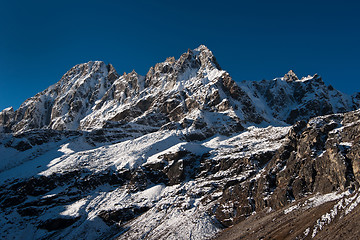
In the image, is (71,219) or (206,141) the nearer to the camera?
(71,219)

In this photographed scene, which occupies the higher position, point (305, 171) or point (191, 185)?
point (191, 185)

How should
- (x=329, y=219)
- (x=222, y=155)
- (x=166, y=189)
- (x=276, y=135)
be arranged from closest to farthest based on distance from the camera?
(x=329, y=219), (x=166, y=189), (x=222, y=155), (x=276, y=135)

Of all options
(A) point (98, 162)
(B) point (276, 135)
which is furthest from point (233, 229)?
(A) point (98, 162)

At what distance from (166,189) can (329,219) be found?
225 ft

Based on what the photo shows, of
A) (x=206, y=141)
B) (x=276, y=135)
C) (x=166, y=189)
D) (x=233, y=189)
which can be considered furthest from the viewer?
(x=206, y=141)

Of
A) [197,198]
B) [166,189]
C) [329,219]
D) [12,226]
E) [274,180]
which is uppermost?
[12,226]

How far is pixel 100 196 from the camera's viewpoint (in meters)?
116

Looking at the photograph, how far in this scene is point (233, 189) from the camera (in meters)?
92.4

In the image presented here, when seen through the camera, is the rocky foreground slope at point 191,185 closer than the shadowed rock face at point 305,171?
Yes

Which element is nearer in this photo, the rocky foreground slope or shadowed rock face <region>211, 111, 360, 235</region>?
the rocky foreground slope

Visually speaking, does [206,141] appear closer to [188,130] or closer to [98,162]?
[188,130]

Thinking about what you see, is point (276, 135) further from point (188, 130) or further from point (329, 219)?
point (329, 219)

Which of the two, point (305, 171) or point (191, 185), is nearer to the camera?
point (305, 171)

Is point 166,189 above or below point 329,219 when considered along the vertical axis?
above
